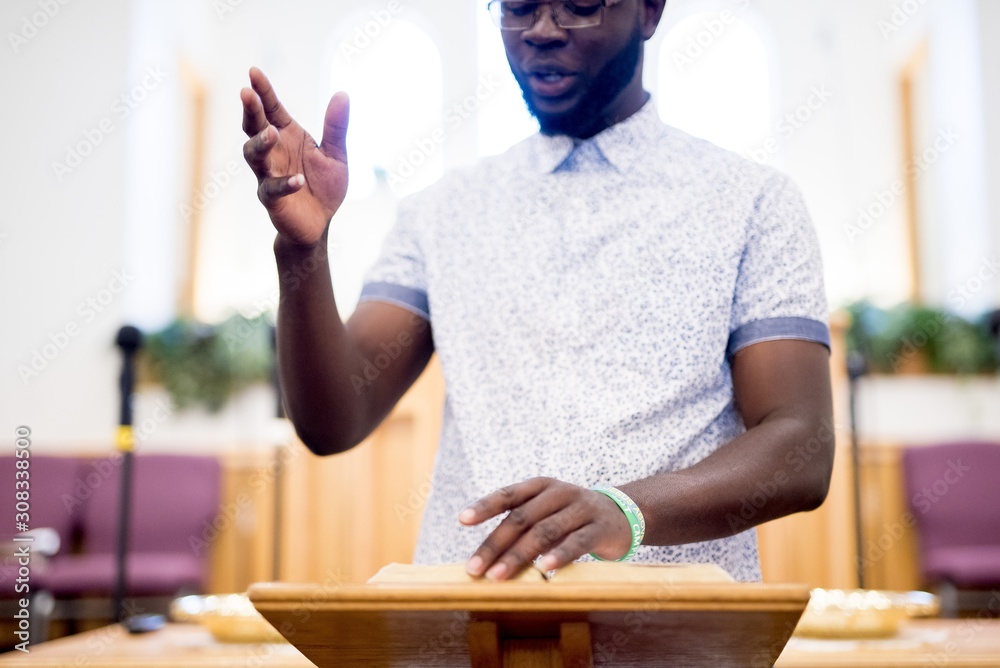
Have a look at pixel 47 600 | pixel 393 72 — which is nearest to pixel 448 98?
pixel 393 72

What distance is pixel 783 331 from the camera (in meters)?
1.26

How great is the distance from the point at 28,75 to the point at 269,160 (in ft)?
18.6

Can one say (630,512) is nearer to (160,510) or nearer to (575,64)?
(575,64)

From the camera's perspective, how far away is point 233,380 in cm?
580

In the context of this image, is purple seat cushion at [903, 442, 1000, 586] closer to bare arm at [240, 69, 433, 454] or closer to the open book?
bare arm at [240, 69, 433, 454]

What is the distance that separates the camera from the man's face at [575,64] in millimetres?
1326

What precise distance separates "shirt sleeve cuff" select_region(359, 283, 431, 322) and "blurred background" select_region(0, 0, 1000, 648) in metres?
3.11

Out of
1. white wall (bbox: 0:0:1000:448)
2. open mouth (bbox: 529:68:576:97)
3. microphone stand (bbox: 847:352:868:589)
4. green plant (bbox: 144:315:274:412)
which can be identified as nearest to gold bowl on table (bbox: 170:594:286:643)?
open mouth (bbox: 529:68:576:97)

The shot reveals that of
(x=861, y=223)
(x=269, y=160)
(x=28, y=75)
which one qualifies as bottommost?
(x=269, y=160)

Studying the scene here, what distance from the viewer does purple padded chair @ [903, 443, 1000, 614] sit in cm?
479

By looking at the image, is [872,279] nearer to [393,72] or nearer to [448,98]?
[448,98]

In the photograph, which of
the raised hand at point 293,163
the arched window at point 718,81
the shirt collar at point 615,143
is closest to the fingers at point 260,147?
the raised hand at point 293,163

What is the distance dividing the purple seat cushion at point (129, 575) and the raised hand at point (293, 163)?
3.80 m

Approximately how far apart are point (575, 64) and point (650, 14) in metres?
0.21
